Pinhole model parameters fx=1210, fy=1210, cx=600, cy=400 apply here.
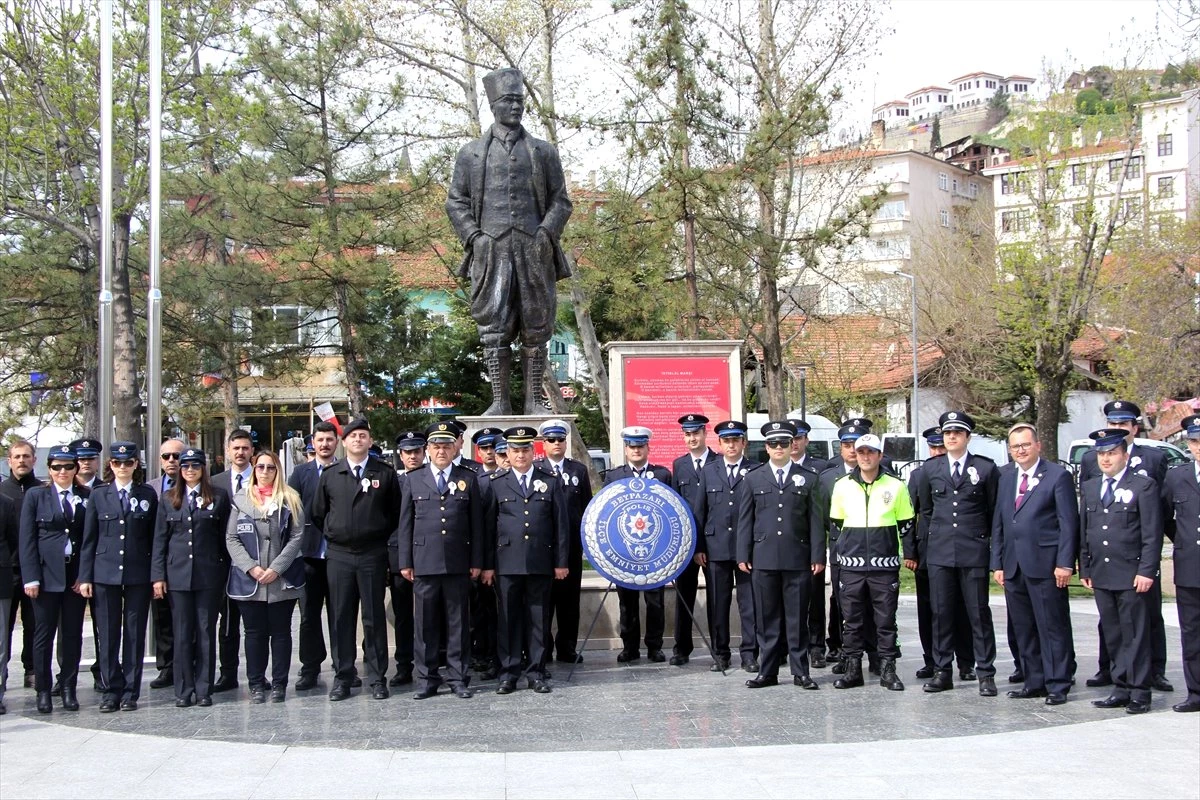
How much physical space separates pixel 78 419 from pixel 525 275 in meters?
27.7

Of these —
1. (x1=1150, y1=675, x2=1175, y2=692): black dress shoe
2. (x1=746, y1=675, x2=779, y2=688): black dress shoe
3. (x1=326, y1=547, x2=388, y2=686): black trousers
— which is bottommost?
(x1=1150, y1=675, x2=1175, y2=692): black dress shoe

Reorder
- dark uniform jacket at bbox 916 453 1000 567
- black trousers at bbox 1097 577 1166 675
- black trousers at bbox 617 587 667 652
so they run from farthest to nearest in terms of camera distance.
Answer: black trousers at bbox 617 587 667 652 < dark uniform jacket at bbox 916 453 1000 567 < black trousers at bbox 1097 577 1166 675

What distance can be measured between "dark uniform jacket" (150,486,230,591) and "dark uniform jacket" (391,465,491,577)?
1.36m

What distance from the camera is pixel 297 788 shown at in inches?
247

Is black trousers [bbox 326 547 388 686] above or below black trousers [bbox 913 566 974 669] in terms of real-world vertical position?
above

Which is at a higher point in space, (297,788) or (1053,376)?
(1053,376)

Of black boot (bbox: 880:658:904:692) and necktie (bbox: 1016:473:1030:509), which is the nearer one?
necktie (bbox: 1016:473:1030:509)

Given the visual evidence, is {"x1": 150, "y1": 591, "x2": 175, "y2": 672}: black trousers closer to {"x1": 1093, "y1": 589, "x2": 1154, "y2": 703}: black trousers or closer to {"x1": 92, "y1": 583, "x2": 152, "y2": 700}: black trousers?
{"x1": 92, "y1": 583, "x2": 152, "y2": 700}: black trousers

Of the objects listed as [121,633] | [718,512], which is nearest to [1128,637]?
[718,512]

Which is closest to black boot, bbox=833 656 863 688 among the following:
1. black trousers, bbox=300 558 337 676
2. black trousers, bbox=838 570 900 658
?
black trousers, bbox=838 570 900 658

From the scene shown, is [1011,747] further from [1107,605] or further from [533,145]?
[533,145]

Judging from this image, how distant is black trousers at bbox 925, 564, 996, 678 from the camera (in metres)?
8.88

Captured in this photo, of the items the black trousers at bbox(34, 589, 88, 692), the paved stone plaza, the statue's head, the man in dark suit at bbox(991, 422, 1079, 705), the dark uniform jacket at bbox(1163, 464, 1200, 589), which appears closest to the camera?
the paved stone plaza

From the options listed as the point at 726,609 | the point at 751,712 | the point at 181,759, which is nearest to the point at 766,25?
the point at 726,609
